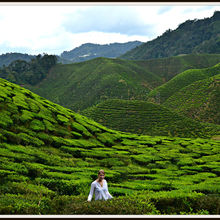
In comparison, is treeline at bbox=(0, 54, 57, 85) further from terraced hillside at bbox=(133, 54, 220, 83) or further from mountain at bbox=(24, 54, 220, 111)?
terraced hillside at bbox=(133, 54, 220, 83)

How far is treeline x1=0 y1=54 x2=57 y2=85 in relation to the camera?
151m

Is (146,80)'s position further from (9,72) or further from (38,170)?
(38,170)

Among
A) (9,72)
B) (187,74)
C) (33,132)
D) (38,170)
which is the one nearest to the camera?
(38,170)

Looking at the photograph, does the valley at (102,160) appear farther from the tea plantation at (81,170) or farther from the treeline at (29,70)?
the treeline at (29,70)

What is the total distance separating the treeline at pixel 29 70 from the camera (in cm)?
15080

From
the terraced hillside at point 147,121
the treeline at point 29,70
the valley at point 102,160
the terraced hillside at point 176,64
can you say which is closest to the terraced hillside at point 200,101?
the terraced hillside at point 147,121

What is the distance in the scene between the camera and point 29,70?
525 feet

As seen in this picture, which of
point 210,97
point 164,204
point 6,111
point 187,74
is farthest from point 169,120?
point 187,74

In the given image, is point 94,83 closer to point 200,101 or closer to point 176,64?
point 200,101

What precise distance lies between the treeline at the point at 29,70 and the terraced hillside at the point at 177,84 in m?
91.9

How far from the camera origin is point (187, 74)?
390 ft

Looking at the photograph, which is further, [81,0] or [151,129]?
[151,129]

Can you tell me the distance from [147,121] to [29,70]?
128 metres

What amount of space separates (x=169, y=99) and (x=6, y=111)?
3400 inches
